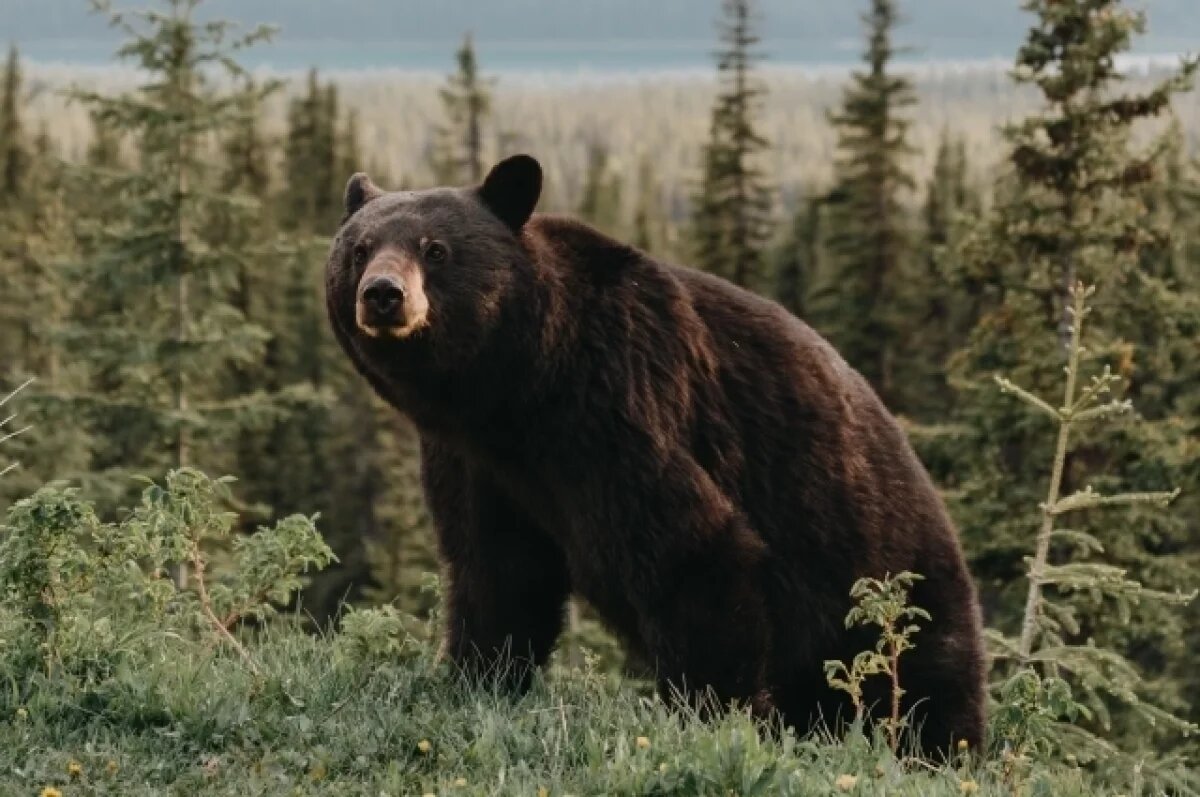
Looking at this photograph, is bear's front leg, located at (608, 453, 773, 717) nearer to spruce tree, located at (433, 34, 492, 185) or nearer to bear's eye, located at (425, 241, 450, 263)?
bear's eye, located at (425, 241, 450, 263)

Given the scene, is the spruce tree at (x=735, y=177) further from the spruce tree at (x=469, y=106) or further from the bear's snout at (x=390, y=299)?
the bear's snout at (x=390, y=299)

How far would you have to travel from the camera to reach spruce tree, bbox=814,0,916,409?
38062mm

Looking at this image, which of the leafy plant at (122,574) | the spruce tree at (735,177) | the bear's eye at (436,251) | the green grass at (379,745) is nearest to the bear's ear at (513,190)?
the bear's eye at (436,251)

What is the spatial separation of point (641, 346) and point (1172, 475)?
48.5ft

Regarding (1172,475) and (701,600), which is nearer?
(701,600)

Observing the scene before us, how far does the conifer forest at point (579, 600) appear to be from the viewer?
4617 mm

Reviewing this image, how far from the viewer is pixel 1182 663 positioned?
34.2m

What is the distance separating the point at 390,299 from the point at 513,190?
2.69 feet

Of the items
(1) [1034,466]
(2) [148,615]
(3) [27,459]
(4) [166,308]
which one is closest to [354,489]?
(3) [27,459]

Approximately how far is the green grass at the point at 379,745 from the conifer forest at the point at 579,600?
0.05 feet

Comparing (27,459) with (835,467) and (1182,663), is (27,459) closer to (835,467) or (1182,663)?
(1182,663)

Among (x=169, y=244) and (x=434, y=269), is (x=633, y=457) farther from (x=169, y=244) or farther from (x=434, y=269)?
(x=169, y=244)

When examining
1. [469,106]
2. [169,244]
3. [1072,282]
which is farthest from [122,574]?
[469,106]

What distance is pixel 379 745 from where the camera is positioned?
4582mm
